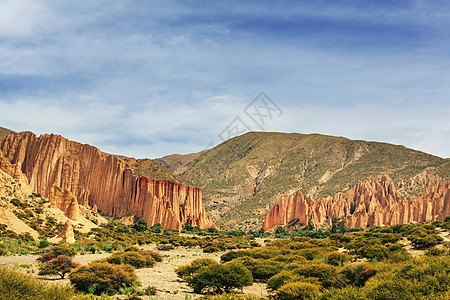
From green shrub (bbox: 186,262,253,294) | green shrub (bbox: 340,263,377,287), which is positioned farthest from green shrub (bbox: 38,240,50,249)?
green shrub (bbox: 340,263,377,287)

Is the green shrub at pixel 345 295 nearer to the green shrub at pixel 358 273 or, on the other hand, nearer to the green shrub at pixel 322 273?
the green shrub at pixel 358 273

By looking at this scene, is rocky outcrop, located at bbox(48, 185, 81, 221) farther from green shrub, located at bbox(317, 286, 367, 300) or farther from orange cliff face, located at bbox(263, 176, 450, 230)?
orange cliff face, located at bbox(263, 176, 450, 230)

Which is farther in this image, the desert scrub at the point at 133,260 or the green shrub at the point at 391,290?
the desert scrub at the point at 133,260

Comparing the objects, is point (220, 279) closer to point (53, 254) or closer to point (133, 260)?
point (133, 260)

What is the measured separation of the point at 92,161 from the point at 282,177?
339 feet

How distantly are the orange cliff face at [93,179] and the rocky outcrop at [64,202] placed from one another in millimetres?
32944

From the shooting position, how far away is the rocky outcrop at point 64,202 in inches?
2699

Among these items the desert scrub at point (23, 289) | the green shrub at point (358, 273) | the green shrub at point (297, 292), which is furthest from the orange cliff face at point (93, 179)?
the desert scrub at point (23, 289)

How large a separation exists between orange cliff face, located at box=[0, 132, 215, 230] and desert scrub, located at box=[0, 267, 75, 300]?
8985 centimetres

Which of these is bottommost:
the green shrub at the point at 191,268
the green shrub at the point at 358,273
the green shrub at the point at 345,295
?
the green shrub at the point at 191,268

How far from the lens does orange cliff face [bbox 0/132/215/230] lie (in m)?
103

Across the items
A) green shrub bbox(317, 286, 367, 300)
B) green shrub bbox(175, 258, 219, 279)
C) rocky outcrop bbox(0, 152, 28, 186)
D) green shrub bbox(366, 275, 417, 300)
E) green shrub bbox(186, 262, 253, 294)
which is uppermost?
rocky outcrop bbox(0, 152, 28, 186)

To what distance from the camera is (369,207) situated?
124312 mm

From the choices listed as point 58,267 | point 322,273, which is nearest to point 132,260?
point 58,267
